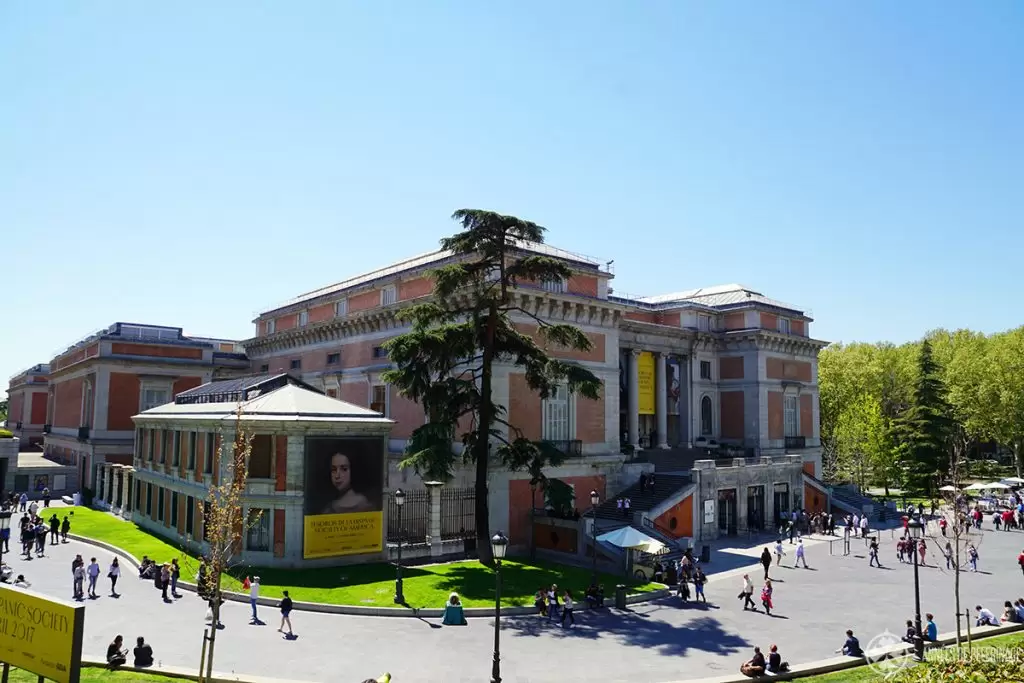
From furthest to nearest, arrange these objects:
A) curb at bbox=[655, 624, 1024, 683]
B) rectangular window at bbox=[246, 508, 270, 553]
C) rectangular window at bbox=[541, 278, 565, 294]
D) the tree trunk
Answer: rectangular window at bbox=[541, 278, 565, 294], the tree trunk, rectangular window at bbox=[246, 508, 270, 553], curb at bbox=[655, 624, 1024, 683]

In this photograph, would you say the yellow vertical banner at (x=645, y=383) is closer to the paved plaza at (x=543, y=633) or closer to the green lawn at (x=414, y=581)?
the green lawn at (x=414, y=581)

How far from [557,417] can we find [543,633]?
16.0 meters

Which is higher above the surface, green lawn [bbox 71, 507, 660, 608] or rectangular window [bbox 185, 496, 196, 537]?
rectangular window [bbox 185, 496, 196, 537]

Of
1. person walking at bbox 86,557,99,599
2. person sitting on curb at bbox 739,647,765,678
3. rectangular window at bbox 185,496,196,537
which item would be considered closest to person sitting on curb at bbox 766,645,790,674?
person sitting on curb at bbox 739,647,765,678

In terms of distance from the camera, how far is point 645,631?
74.3ft

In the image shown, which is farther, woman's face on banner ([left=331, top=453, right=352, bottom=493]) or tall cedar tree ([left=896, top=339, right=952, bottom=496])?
tall cedar tree ([left=896, top=339, right=952, bottom=496])

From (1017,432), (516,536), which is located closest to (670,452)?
(516,536)

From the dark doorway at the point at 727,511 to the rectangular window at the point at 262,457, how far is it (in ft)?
76.4

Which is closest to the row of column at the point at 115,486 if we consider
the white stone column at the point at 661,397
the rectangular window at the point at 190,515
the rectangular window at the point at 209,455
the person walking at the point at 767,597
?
the rectangular window at the point at 190,515

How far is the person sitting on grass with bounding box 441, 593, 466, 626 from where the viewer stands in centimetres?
2270

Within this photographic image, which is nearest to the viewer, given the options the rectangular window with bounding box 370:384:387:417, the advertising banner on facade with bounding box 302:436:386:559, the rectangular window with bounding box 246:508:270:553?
the rectangular window with bounding box 246:508:270:553

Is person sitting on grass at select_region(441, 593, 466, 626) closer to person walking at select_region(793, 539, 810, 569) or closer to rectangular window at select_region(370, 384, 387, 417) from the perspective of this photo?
person walking at select_region(793, 539, 810, 569)

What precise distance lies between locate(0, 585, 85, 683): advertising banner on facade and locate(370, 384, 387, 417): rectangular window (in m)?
28.4

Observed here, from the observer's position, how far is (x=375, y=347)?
4247 centimetres
